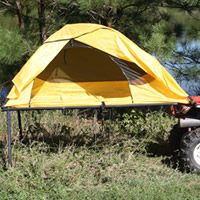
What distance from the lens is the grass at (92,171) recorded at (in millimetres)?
4121

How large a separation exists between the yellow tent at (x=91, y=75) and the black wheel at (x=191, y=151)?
52 centimetres

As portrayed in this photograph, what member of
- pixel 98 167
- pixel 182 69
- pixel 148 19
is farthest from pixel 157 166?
pixel 148 19

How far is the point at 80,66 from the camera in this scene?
652 centimetres

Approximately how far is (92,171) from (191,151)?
4.58 ft

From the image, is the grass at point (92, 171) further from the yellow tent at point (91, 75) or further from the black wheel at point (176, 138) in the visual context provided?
the yellow tent at point (91, 75)

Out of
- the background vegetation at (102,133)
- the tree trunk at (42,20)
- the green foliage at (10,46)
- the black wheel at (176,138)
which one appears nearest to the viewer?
the background vegetation at (102,133)

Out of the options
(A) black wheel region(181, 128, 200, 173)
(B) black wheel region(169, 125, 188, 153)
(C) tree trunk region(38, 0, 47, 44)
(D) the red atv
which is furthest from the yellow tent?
(C) tree trunk region(38, 0, 47, 44)

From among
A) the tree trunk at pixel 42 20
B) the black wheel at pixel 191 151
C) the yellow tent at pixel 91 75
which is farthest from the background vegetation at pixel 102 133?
the yellow tent at pixel 91 75

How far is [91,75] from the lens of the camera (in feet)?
21.5

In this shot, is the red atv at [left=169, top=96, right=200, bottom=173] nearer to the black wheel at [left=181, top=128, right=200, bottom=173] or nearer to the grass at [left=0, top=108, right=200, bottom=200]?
the black wheel at [left=181, top=128, right=200, bottom=173]

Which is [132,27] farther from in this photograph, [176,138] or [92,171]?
[92,171]

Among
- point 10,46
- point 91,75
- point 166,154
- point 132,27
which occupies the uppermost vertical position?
point 132,27

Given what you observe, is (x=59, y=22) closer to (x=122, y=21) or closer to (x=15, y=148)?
(x=122, y=21)

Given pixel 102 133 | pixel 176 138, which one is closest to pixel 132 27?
pixel 102 133
